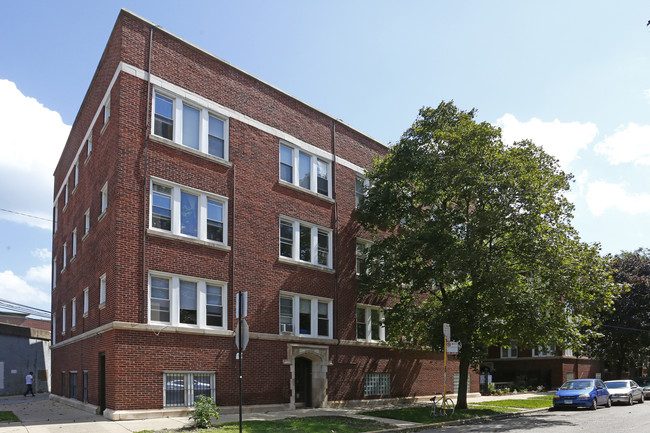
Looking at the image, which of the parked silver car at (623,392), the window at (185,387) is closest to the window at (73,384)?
the window at (185,387)

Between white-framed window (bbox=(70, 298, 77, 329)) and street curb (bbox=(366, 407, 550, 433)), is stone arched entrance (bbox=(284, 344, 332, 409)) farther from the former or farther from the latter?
white-framed window (bbox=(70, 298, 77, 329))

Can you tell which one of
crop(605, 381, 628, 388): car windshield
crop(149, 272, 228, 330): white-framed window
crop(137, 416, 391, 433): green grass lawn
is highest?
crop(149, 272, 228, 330): white-framed window

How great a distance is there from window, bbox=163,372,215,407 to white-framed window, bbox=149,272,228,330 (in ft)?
5.33

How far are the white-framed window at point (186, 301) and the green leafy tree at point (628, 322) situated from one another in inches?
1180

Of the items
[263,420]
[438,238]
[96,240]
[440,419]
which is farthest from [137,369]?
[438,238]

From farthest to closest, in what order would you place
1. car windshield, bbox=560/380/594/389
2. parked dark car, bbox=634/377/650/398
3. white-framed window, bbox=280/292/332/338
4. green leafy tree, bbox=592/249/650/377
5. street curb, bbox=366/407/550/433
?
green leafy tree, bbox=592/249/650/377 < parked dark car, bbox=634/377/650/398 < car windshield, bbox=560/380/594/389 < white-framed window, bbox=280/292/332/338 < street curb, bbox=366/407/550/433

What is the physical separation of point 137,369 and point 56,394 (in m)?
14.8

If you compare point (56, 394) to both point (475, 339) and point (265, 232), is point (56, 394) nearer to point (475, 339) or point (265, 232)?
point (265, 232)

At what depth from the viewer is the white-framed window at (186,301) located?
18688mm

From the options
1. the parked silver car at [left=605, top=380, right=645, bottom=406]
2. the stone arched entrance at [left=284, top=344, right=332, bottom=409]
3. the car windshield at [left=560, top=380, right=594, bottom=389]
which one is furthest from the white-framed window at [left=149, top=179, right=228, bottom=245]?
the parked silver car at [left=605, top=380, right=645, bottom=406]

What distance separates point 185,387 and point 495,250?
40.1ft

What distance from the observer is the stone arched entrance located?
76.9ft

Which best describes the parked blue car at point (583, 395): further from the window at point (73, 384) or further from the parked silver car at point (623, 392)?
the window at point (73, 384)

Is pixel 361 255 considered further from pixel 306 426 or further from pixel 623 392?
pixel 623 392
